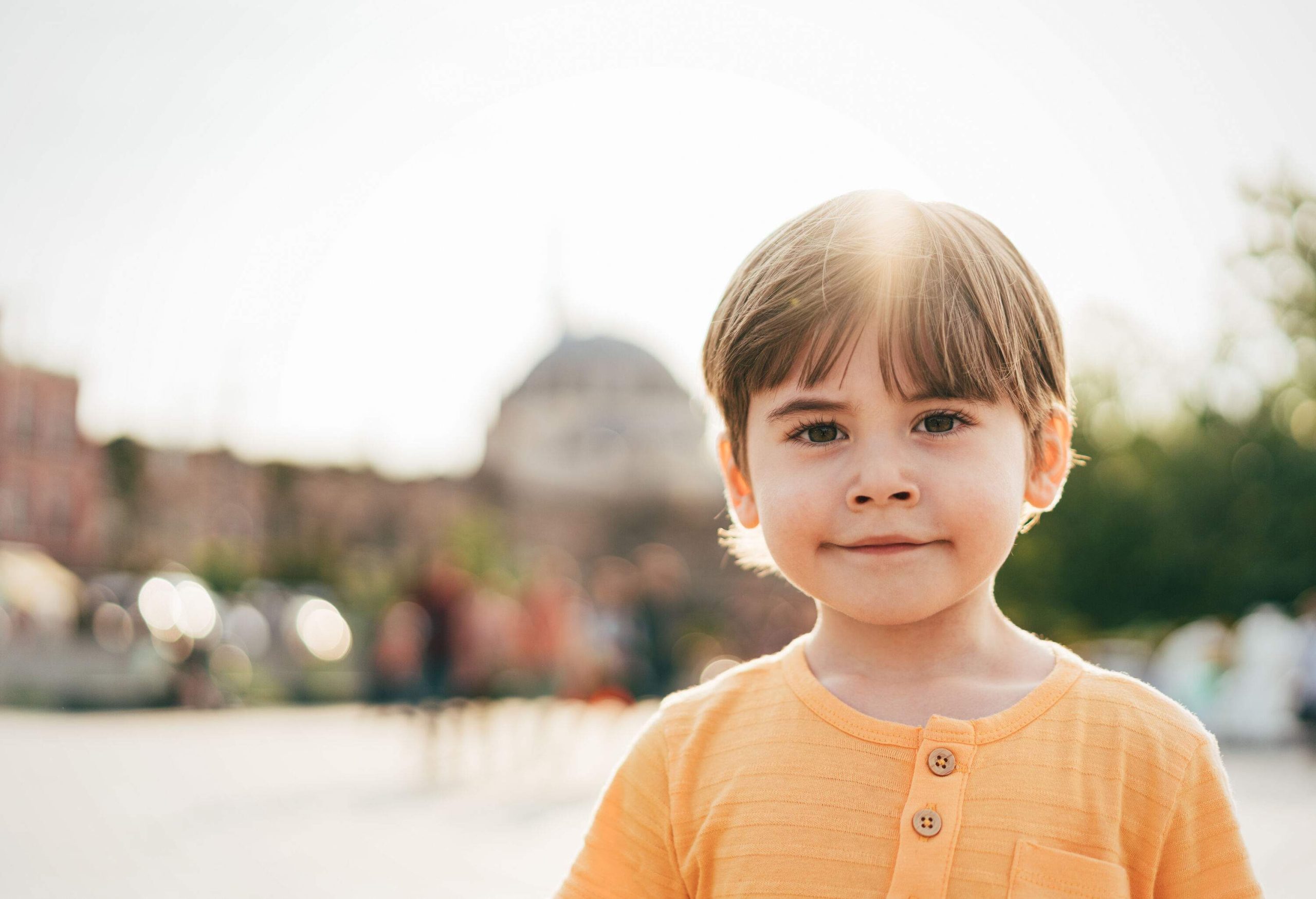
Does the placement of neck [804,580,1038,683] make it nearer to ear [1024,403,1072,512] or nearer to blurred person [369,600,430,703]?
ear [1024,403,1072,512]

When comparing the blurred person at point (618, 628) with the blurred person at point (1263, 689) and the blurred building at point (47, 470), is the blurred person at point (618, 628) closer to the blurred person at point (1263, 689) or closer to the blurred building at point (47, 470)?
the blurred person at point (1263, 689)

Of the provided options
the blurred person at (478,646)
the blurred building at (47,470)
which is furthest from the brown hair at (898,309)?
the blurred building at (47,470)

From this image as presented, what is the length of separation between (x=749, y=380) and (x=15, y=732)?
12.8 metres

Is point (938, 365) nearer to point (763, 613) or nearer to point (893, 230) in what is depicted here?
point (893, 230)

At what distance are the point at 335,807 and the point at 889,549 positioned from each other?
689cm

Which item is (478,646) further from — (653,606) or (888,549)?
(888,549)

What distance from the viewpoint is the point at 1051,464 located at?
1.67m

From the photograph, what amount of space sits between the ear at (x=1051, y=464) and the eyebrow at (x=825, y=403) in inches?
7.7

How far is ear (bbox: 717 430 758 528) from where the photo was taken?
5.60 ft

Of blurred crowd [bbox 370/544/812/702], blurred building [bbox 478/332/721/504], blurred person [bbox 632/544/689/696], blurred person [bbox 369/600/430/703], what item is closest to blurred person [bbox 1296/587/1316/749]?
blurred crowd [bbox 370/544/812/702]

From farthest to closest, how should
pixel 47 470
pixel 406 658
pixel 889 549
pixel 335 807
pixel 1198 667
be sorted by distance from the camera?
pixel 47 470
pixel 1198 667
pixel 406 658
pixel 335 807
pixel 889 549

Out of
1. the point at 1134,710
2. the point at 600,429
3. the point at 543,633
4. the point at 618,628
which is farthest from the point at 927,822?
the point at 600,429

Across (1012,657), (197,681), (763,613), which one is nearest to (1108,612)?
(763,613)

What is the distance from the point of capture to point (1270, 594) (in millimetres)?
24219
